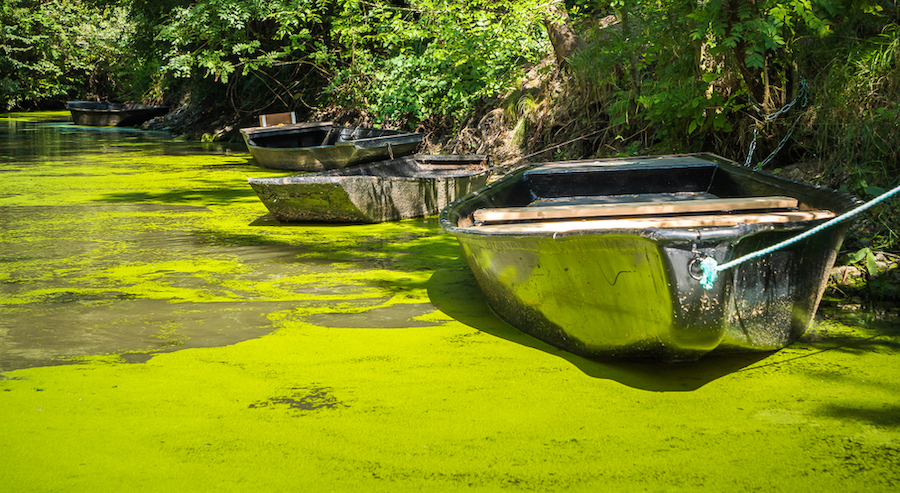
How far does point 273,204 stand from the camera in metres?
5.56

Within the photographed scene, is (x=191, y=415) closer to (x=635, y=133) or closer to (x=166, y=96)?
(x=635, y=133)

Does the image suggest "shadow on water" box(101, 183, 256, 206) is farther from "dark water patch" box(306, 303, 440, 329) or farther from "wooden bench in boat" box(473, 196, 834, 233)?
"wooden bench in boat" box(473, 196, 834, 233)

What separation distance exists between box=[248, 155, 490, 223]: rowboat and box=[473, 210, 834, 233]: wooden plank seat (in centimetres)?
227

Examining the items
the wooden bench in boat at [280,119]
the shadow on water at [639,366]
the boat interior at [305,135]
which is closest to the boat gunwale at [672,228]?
the shadow on water at [639,366]

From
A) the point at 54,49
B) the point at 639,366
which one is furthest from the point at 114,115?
the point at 639,366

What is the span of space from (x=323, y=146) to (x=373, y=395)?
699cm

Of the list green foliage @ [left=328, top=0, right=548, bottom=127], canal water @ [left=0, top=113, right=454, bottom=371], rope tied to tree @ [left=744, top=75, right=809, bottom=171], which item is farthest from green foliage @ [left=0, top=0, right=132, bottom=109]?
rope tied to tree @ [left=744, top=75, right=809, bottom=171]

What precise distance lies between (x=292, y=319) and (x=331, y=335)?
315mm

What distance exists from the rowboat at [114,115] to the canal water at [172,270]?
12825 mm

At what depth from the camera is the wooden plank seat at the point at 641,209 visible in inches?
126

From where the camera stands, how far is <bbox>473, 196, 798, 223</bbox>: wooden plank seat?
10.5 feet

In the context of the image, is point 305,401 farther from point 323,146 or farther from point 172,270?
point 323,146

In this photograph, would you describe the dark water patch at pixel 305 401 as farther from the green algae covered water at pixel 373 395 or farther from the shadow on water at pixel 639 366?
the shadow on water at pixel 639 366

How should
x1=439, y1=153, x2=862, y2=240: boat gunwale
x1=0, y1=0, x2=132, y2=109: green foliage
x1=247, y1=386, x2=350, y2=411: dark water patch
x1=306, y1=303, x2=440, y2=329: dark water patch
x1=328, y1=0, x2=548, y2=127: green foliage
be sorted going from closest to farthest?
x1=439, y1=153, x2=862, y2=240: boat gunwale → x1=247, y1=386, x2=350, y2=411: dark water patch → x1=306, y1=303, x2=440, y2=329: dark water patch → x1=328, y1=0, x2=548, y2=127: green foliage → x1=0, y1=0, x2=132, y2=109: green foliage
